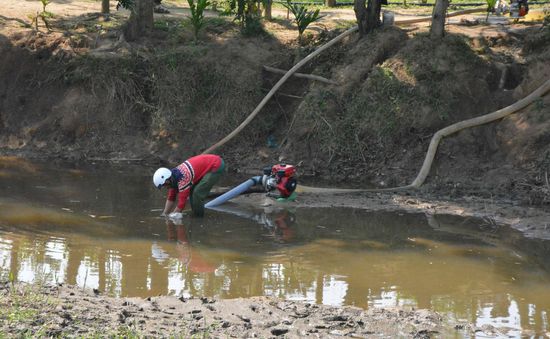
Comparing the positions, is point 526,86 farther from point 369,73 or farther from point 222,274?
point 222,274

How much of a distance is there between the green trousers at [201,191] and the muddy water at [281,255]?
0.20 m

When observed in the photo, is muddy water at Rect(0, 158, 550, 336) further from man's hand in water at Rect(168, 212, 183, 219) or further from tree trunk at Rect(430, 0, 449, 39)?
tree trunk at Rect(430, 0, 449, 39)

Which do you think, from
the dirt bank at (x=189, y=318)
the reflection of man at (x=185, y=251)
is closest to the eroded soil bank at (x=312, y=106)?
the reflection of man at (x=185, y=251)

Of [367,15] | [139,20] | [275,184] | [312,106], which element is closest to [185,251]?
[275,184]

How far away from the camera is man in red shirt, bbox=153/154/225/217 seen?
42.4 feet

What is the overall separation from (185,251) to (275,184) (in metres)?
2.83

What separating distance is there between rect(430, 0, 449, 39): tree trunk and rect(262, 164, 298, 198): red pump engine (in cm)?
534

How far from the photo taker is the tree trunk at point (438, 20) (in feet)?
57.4

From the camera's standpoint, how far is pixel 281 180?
45.9 feet

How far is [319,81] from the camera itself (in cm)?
1816

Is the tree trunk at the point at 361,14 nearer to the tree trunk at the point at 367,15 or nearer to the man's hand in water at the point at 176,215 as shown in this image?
the tree trunk at the point at 367,15

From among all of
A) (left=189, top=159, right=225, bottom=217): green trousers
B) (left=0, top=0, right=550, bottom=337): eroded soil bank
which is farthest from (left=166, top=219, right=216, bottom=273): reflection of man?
(left=0, top=0, right=550, bottom=337): eroded soil bank

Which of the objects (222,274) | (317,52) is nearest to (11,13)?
(317,52)

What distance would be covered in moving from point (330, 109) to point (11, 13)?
875 centimetres
